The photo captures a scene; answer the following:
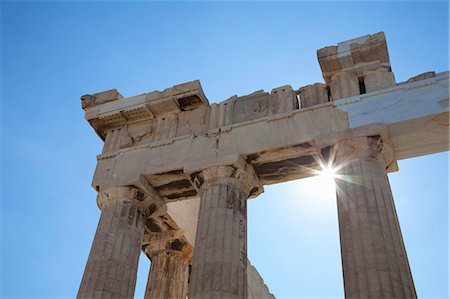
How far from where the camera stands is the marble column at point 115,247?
1599 centimetres

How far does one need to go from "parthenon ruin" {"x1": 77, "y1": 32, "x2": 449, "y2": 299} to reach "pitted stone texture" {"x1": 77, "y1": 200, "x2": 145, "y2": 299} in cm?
4

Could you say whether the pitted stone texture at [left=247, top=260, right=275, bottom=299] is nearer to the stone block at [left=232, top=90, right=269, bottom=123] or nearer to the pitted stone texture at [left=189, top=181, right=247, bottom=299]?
the pitted stone texture at [left=189, top=181, right=247, bottom=299]

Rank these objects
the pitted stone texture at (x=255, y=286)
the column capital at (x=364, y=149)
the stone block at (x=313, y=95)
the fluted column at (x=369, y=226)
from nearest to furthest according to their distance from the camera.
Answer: the fluted column at (x=369, y=226) → the column capital at (x=364, y=149) → the stone block at (x=313, y=95) → the pitted stone texture at (x=255, y=286)

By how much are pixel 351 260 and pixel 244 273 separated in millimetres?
3330

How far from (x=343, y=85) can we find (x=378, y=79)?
3.55 ft

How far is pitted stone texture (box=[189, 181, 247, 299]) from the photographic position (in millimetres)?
14422

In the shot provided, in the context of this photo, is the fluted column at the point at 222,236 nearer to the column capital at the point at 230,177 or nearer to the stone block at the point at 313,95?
the column capital at the point at 230,177

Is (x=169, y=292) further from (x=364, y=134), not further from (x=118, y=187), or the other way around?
(x=364, y=134)

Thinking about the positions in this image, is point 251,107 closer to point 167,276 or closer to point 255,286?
point 167,276

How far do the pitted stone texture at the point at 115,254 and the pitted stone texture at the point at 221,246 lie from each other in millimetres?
2582

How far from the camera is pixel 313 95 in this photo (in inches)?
695

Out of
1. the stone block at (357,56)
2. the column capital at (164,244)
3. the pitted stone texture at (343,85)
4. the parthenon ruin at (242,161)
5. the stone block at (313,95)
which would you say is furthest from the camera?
the column capital at (164,244)

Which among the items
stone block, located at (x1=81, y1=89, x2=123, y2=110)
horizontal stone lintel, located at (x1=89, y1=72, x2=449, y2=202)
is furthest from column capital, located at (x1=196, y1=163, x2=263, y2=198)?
stone block, located at (x1=81, y1=89, x2=123, y2=110)

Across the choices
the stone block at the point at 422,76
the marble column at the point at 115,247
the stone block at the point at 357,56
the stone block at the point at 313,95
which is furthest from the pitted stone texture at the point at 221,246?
the stone block at the point at 422,76
